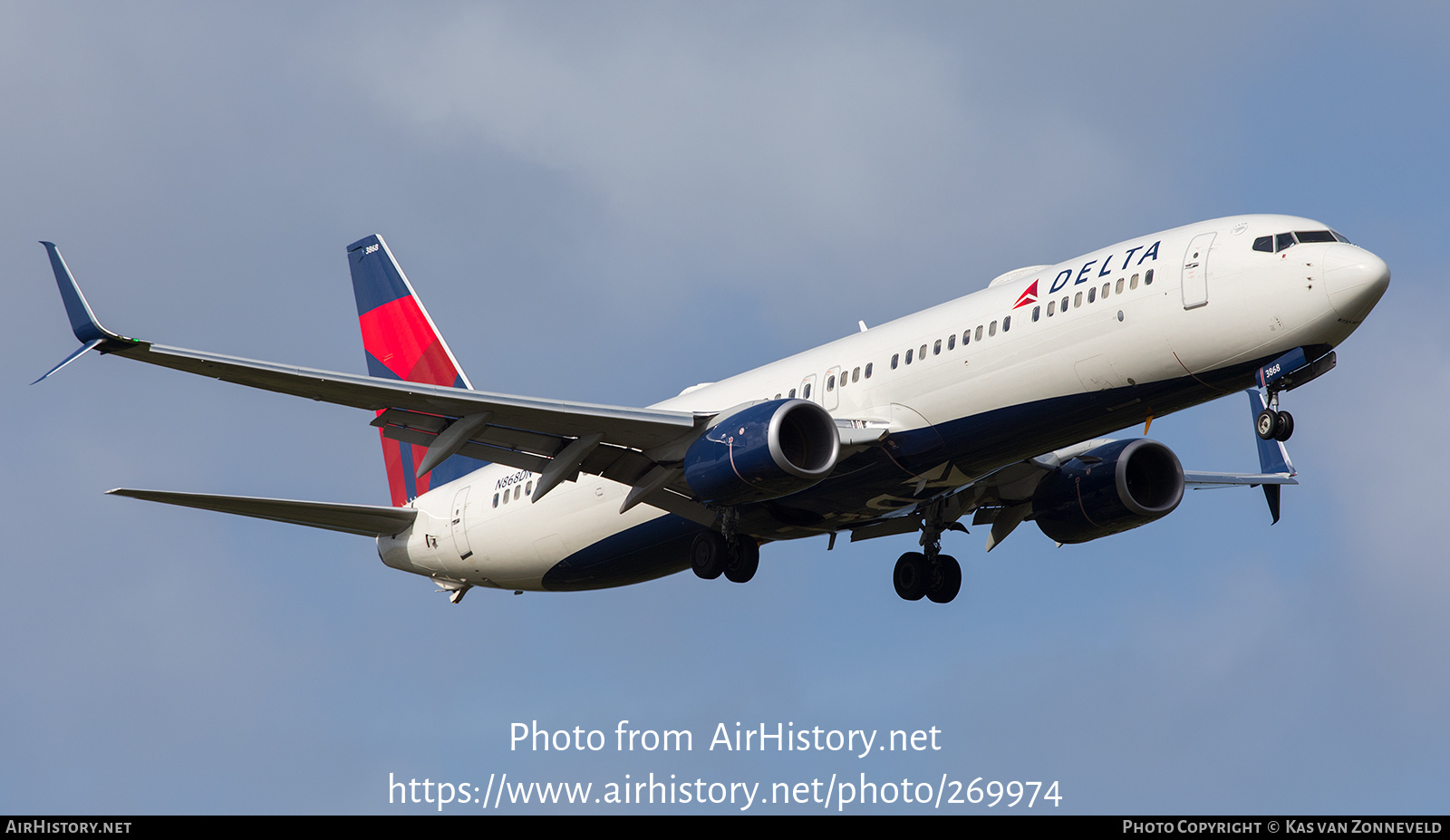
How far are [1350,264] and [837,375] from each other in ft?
31.6

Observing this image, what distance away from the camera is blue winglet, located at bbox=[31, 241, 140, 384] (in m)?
23.2

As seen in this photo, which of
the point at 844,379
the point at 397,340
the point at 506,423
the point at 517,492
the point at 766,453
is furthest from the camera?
the point at 397,340

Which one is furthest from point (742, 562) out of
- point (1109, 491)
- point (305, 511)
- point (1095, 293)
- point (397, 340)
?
point (397, 340)

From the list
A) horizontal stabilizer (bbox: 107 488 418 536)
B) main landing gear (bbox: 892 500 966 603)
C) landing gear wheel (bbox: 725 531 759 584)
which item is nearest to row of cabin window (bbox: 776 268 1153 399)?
landing gear wheel (bbox: 725 531 759 584)

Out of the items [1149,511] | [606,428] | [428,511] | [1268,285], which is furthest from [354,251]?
[1268,285]

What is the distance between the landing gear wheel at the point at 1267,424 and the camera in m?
24.9

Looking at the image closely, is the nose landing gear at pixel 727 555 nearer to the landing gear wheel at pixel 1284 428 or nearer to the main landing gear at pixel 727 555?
the main landing gear at pixel 727 555

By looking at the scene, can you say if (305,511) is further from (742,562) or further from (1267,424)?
(1267,424)

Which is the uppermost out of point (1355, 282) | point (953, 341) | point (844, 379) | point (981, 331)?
point (1355, 282)

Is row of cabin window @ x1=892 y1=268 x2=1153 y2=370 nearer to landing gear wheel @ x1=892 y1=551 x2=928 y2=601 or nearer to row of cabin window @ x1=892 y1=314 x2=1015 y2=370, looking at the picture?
row of cabin window @ x1=892 y1=314 x2=1015 y2=370

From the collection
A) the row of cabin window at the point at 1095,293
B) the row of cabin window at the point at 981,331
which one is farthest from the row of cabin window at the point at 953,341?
the row of cabin window at the point at 1095,293

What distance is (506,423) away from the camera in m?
28.7

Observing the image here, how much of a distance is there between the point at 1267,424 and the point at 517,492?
16.9 metres

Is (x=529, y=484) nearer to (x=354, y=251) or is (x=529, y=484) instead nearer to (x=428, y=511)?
(x=428, y=511)
